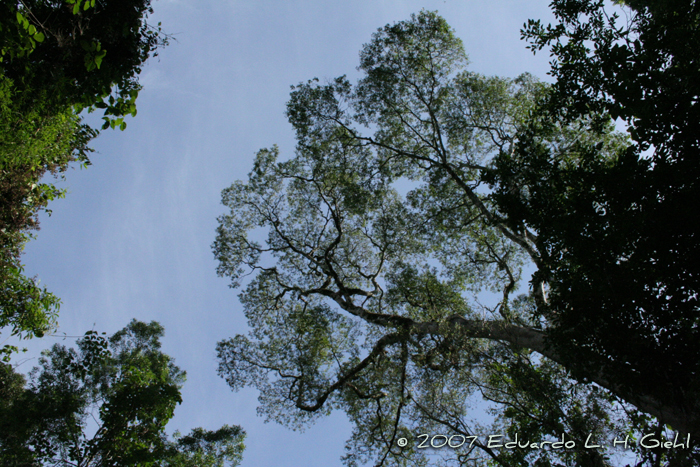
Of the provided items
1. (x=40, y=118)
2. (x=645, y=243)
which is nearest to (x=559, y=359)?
(x=645, y=243)

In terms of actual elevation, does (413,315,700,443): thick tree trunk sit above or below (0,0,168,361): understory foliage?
below

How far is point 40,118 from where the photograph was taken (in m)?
4.98

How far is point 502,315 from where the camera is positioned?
34.3ft

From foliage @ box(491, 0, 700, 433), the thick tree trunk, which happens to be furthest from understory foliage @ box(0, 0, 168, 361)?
the thick tree trunk

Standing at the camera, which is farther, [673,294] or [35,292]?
[35,292]

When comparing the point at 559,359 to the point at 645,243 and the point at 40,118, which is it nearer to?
the point at 645,243

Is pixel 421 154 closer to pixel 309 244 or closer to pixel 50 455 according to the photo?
pixel 309 244

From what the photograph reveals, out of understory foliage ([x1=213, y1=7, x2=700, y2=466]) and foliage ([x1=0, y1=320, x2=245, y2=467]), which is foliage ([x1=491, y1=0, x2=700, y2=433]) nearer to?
understory foliage ([x1=213, y1=7, x2=700, y2=466])

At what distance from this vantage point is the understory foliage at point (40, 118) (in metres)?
4.57

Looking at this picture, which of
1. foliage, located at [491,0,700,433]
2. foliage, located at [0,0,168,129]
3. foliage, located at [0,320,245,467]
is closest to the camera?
foliage, located at [0,0,168,129]

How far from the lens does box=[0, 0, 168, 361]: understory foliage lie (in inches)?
180

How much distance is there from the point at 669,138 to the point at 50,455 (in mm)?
14033

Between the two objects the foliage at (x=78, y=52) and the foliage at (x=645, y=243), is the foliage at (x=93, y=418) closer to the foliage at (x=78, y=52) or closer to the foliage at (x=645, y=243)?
the foliage at (x=78, y=52)

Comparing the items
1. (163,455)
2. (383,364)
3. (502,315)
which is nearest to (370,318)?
(383,364)
